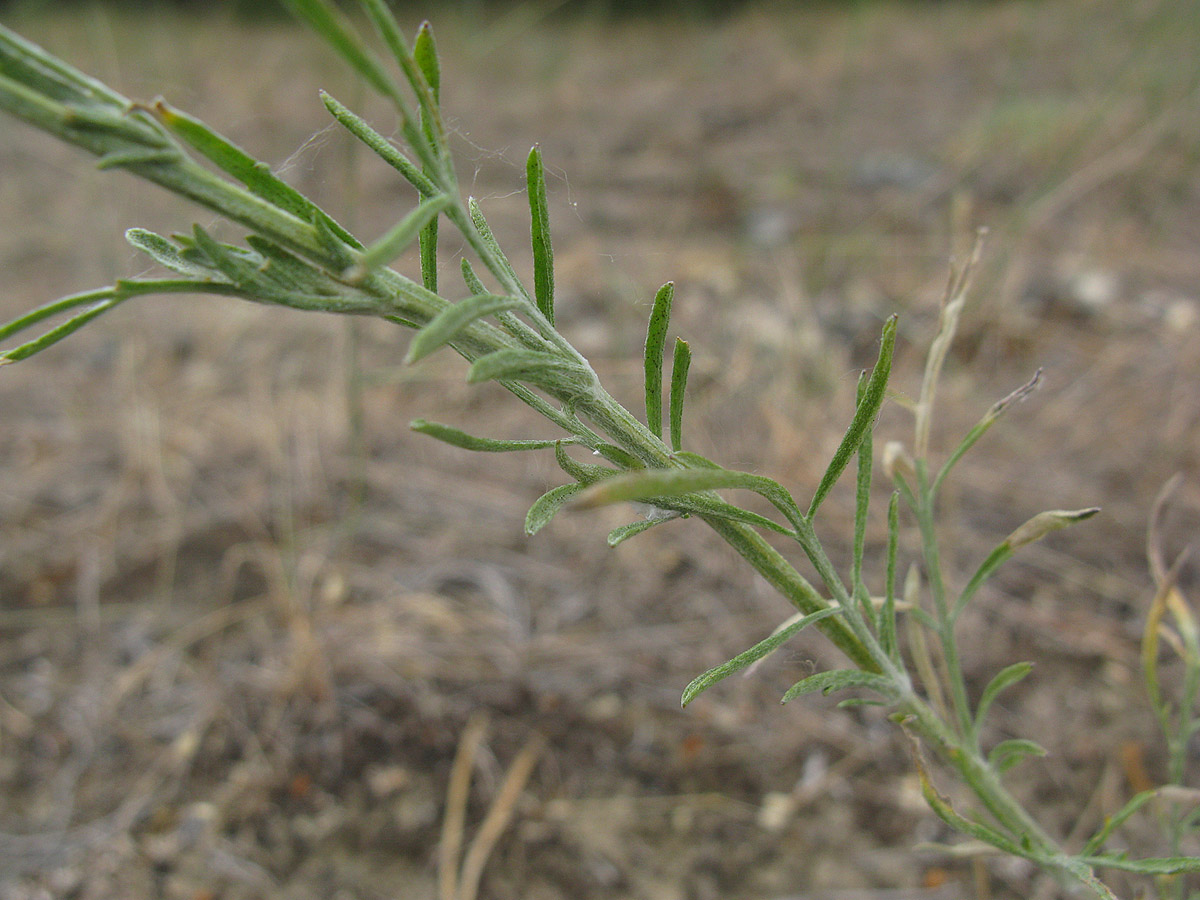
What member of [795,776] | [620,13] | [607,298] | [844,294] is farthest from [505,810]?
[620,13]

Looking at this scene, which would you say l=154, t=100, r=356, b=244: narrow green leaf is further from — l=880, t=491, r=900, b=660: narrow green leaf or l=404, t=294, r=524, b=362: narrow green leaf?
l=880, t=491, r=900, b=660: narrow green leaf

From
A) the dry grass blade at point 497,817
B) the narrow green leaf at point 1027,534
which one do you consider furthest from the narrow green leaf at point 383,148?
the dry grass blade at point 497,817

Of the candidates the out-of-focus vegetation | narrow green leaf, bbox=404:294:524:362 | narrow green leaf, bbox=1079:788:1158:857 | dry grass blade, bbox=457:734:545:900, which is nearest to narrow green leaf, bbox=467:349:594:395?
narrow green leaf, bbox=404:294:524:362

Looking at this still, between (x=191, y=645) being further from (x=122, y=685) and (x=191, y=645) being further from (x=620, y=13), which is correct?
(x=620, y=13)

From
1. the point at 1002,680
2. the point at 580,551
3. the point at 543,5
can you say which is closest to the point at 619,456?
the point at 1002,680

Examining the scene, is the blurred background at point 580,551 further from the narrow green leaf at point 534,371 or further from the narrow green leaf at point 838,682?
the narrow green leaf at point 838,682

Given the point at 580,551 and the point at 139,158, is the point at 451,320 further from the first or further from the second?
the point at 580,551

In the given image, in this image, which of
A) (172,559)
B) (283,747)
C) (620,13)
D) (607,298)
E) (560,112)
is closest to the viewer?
(283,747)
